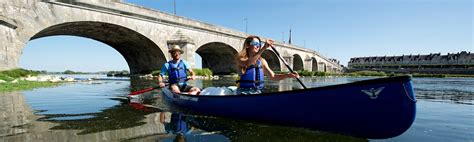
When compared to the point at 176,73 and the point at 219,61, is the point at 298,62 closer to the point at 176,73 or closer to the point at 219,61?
the point at 219,61

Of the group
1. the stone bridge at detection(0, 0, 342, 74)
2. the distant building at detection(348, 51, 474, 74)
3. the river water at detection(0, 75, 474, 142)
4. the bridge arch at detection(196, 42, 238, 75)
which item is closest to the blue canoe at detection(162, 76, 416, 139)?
the river water at detection(0, 75, 474, 142)

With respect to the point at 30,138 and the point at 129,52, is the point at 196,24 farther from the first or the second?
the point at 30,138

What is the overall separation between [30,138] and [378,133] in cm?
434

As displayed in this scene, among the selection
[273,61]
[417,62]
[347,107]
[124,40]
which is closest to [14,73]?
[124,40]

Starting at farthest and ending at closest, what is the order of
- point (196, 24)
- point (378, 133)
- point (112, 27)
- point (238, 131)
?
point (196, 24) → point (112, 27) → point (238, 131) → point (378, 133)

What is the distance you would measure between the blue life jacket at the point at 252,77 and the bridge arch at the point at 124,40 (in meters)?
15.8

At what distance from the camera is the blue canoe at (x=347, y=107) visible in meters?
3.32

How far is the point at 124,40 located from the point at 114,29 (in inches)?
172

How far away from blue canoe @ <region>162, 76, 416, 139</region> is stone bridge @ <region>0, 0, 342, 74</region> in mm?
14863

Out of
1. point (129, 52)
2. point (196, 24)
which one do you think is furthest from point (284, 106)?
point (129, 52)

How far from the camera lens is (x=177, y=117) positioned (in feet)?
18.2

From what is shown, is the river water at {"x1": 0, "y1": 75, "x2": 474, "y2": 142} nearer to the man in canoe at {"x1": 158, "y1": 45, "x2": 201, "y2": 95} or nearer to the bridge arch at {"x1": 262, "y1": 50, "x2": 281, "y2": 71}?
the man in canoe at {"x1": 158, "y1": 45, "x2": 201, "y2": 95}

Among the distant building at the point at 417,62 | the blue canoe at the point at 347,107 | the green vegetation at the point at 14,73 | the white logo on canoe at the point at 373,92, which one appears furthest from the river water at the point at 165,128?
the distant building at the point at 417,62

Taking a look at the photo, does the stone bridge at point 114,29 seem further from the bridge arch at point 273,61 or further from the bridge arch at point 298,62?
the bridge arch at point 298,62
